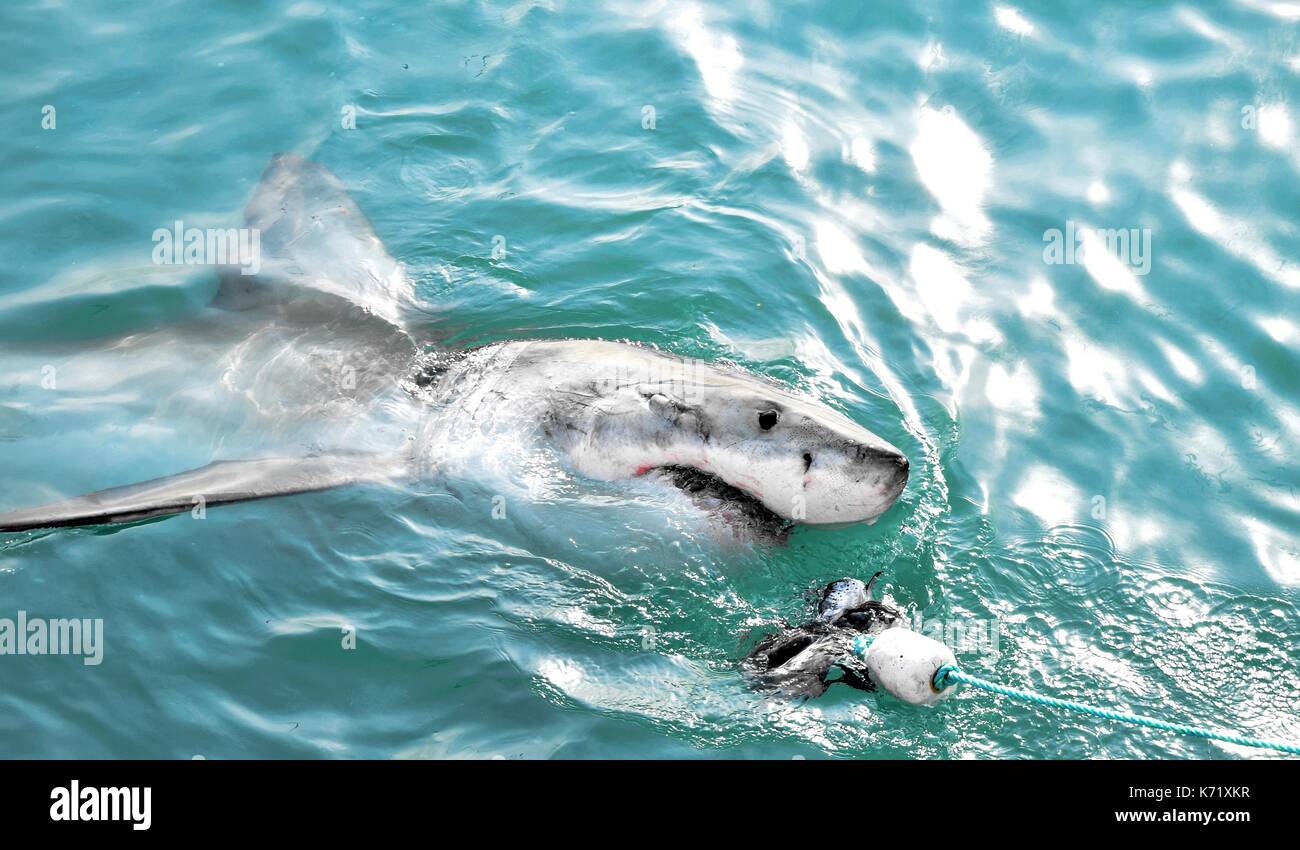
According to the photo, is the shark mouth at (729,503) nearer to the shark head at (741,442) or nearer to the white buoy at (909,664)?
the shark head at (741,442)

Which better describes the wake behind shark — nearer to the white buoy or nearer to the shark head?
the shark head

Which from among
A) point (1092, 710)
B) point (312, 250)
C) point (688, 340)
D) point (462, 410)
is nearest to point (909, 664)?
point (1092, 710)

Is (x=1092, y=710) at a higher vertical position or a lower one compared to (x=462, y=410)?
lower

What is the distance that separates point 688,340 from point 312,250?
2.22 m

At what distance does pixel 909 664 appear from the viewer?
4.29 meters

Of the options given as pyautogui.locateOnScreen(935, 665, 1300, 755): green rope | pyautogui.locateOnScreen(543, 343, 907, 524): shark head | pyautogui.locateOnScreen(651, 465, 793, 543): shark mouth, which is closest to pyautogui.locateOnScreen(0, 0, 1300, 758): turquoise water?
pyautogui.locateOnScreen(651, 465, 793, 543): shark mouth

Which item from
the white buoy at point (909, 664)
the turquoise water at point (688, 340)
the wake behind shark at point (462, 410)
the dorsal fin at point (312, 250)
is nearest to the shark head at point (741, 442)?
the wake behind shark at point (462, 410)

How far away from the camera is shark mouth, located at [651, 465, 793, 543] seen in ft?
15.8

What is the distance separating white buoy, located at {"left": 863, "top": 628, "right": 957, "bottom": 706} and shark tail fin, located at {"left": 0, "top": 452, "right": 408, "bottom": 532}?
2310 mm

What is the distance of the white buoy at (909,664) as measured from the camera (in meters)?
4.28

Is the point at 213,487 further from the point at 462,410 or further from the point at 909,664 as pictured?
the point at 909,664
